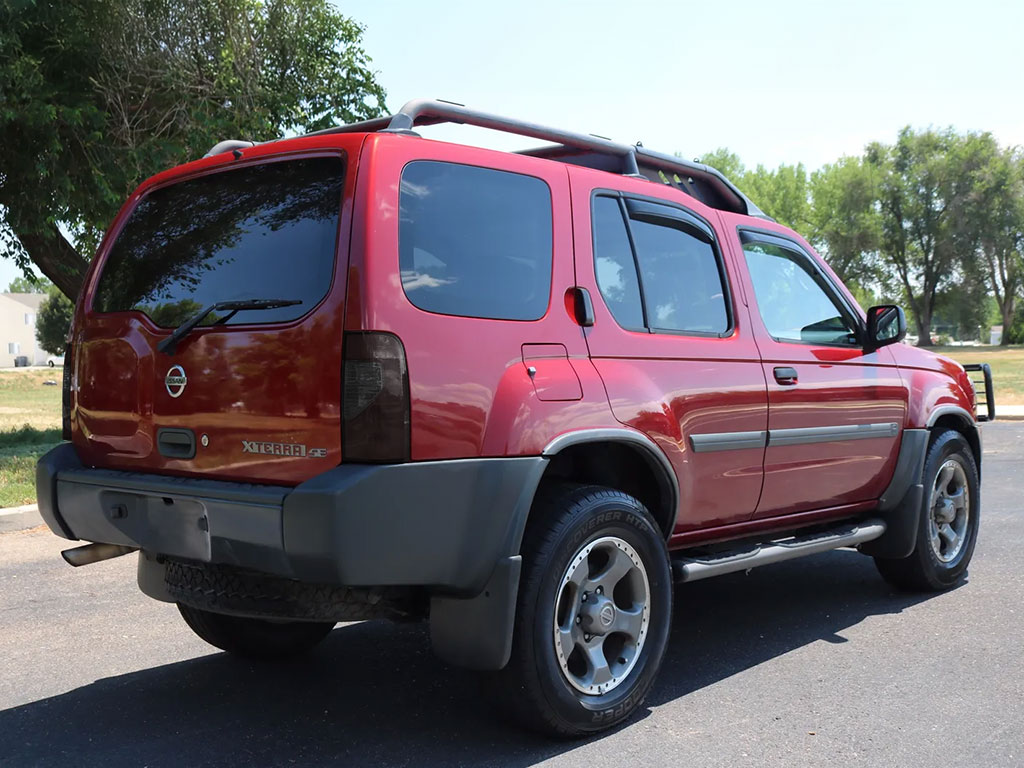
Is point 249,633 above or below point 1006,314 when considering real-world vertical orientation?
below

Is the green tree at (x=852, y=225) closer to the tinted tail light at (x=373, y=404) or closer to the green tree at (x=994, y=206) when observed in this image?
the green tree at (x=994, y=206)

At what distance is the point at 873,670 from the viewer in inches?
170

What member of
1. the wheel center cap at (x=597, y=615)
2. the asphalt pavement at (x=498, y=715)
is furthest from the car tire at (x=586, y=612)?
the asphalt pavement at (x=498, y=715)

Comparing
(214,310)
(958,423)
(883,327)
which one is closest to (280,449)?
(214,310)

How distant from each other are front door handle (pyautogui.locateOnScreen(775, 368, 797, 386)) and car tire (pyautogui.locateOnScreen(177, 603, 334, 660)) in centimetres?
232

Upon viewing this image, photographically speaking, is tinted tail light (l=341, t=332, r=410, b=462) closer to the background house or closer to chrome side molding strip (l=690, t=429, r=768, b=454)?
chrome side molding strip (l=690, t=429, r=768, b=454)

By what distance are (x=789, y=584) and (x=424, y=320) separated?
3653 mm

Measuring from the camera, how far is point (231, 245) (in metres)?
3.56

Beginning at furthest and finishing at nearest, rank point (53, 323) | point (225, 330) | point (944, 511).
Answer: point (53, 323) < point (944, 511) < point (225, 330)

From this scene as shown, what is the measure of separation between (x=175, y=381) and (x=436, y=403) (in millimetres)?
969

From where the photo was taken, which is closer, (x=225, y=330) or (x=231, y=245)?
(x=225, y=330)

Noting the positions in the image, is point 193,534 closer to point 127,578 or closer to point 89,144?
point 127,578

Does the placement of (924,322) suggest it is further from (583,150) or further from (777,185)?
(583,150)

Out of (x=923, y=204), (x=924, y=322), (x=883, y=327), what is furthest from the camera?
(x=924, y=322)
